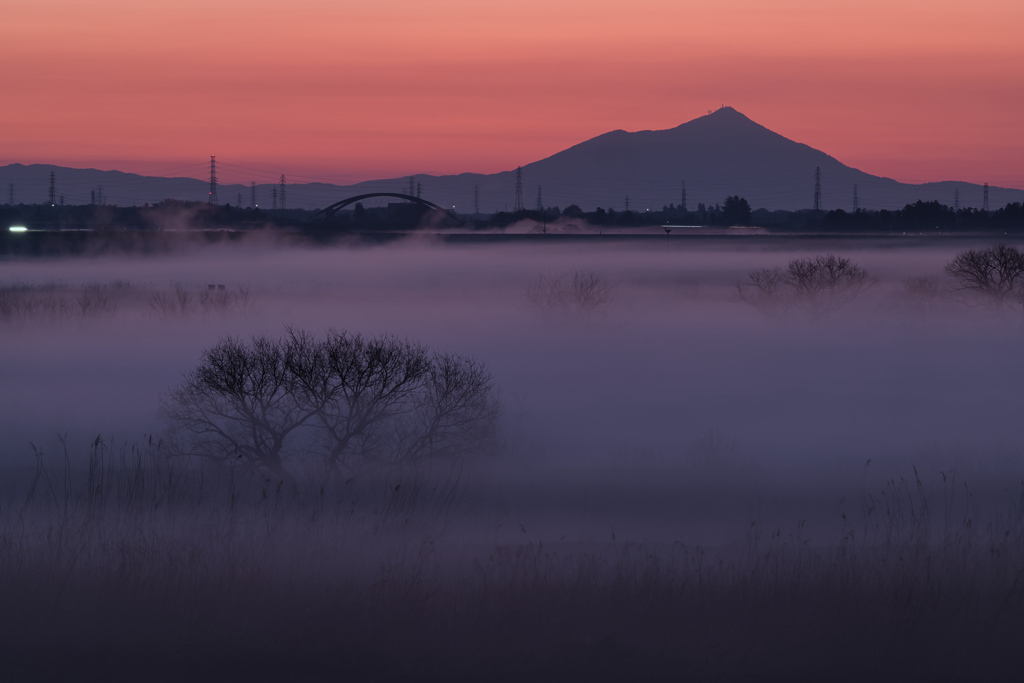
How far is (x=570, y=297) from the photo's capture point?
101312 mm

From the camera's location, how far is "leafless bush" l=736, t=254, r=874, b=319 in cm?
9238

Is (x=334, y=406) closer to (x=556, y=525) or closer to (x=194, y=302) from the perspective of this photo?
(x=556, y=525)

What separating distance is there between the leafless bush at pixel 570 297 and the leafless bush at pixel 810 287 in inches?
570

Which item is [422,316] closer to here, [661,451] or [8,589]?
[661,451]

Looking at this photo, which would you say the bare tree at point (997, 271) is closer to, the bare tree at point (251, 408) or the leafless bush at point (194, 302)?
the leafless bush at point (194, 302)

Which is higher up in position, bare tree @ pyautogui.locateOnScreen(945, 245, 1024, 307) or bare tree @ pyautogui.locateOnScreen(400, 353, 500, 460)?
bare tree @ pyautogui.locateOnScreen(945, 245, 1024, 307)

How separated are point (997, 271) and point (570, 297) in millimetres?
40504

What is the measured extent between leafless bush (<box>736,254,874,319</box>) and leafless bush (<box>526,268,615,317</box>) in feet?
47.5

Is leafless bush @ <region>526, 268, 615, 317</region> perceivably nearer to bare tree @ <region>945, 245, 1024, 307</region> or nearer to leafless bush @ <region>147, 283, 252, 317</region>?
leafless bush @ <region>147, 283, 252, 317</region>

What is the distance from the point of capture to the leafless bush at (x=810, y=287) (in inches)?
3637

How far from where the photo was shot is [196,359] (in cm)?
6662

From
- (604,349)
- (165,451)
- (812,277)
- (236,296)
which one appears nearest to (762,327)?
(812,277)

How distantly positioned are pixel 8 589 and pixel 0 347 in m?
71.2

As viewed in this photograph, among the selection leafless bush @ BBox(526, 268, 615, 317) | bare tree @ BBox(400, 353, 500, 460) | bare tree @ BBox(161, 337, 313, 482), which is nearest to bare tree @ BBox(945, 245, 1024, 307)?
leafless bush @ BBox(526, 268, 615, 317)
